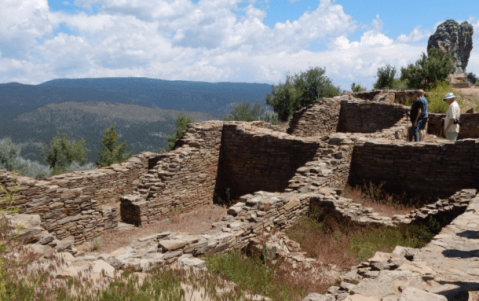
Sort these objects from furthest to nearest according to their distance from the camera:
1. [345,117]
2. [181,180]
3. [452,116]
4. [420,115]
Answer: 1. [345,117]
2. [420,115]
3. [181,180]
4. [452,116]

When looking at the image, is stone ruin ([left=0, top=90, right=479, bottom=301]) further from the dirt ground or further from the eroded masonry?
the dirt ground

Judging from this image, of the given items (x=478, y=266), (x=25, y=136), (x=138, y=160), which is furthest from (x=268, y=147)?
(x=25, y=136)

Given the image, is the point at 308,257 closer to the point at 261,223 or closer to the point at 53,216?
the point at 261,223

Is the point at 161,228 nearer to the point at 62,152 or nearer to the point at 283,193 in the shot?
the point at 283,193

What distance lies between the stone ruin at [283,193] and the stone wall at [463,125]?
48 millimetres

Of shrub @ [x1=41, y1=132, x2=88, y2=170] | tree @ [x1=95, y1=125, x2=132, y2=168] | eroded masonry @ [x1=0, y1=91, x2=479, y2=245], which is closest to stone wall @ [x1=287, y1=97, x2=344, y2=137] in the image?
eroded masonry @ [x1=0, y1=91, x2=479, y2=245]

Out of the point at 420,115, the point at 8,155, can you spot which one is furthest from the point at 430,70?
the point at 8,155

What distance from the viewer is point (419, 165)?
34.9 feet

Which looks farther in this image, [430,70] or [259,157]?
[430,70]

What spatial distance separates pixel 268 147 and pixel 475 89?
27.5 m

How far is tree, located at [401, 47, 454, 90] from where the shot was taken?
116 ft

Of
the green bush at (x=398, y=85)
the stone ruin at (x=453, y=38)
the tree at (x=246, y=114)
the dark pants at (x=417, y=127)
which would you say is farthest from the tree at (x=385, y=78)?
the stone ruin at (x=453, y=38)

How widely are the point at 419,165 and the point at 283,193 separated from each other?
4.53 m

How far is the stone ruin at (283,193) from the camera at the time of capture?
512 cm
